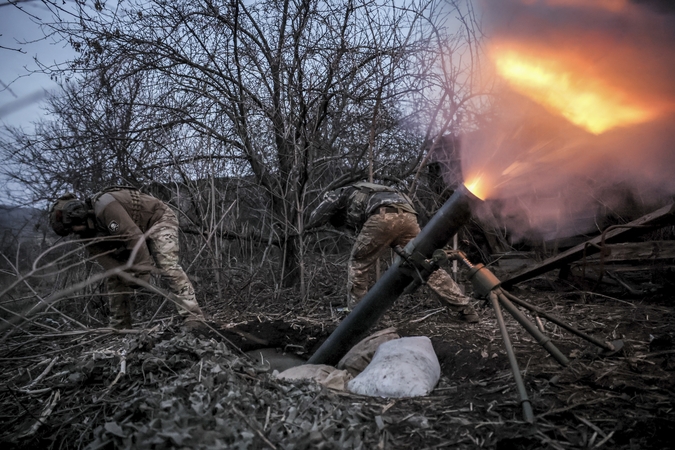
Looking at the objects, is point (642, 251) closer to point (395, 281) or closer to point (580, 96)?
point (580, 96)

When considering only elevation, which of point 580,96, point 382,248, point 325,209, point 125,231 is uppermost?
point 580,96

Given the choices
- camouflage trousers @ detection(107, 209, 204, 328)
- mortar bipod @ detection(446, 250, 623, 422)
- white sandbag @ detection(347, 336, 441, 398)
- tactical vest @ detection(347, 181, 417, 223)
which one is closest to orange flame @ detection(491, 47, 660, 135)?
mortar bipod @ detection(446, 250, 623, 422)

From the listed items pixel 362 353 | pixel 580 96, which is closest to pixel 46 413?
pixel 362 353

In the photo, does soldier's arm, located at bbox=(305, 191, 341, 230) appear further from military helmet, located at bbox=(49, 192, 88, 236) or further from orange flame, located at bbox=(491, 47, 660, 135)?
orange flame, located at bbox=(491, 47, 660, 135)

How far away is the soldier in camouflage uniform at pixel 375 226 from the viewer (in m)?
4.52

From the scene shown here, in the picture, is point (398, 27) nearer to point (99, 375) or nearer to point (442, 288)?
point (442, 288)

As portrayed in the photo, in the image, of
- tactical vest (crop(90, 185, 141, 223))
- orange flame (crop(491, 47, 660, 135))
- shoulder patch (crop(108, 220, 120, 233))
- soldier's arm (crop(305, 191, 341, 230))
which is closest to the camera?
orange flame (crop(491, 47, 660, 135))

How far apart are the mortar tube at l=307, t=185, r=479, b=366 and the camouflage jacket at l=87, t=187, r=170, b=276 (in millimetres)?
2154

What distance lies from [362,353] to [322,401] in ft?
4.34

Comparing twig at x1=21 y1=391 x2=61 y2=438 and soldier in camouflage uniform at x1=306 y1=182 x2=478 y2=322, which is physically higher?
soldier in camouflage uniform at x1=306 y1=182 x2=478 y2=322

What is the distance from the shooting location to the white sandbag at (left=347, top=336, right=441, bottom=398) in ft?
8.98

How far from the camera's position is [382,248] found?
4.94 meters

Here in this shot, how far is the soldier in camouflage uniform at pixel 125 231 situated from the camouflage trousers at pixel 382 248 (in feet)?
5.76

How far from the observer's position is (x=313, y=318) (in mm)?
5152
